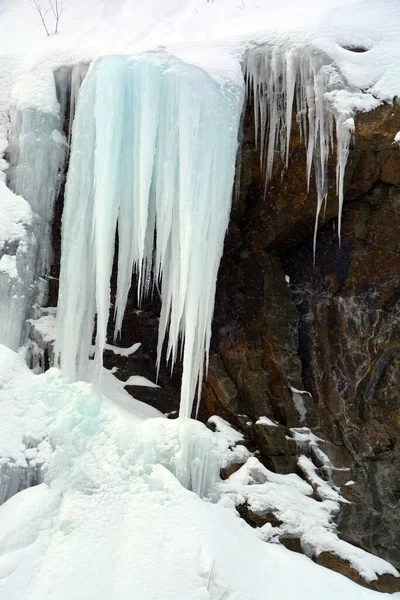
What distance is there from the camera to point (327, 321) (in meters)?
6.22

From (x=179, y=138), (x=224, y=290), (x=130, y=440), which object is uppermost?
(x=179, y=138)

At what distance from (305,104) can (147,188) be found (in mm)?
1914

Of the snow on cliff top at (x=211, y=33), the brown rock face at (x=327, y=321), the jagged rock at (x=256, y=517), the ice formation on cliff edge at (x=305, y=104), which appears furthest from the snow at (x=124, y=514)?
the snow on cliff top at (x=211, y=33)

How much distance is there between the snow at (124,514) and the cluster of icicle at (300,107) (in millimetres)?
2632

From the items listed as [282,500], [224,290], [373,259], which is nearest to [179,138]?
[224,290]

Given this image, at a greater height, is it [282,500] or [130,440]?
[130,440]

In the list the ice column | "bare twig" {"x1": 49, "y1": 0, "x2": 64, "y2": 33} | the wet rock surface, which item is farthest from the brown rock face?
"bare twig" {"x1": 49, "y1": 0, "x2": 64, "y2": 33}

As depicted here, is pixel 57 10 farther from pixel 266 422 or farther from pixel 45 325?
pixel 266 422

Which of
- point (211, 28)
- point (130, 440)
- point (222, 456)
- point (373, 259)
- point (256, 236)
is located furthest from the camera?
point (211, 28)

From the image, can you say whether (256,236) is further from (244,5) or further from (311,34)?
(244,5)

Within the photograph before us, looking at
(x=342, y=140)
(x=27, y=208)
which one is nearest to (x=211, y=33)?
(x=342, y=140)

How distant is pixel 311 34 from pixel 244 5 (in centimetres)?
172

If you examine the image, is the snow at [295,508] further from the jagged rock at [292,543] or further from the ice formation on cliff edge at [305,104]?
the ice formation on cliff edge at [305,104]

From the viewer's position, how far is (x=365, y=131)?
566 cm
